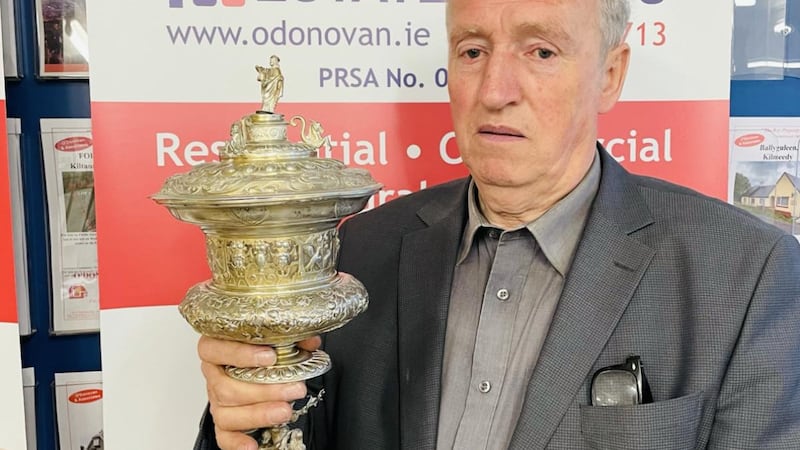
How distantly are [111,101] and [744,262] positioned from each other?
58.9 inches

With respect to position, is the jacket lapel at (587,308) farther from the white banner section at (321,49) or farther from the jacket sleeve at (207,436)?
the white banner section at (321,49)

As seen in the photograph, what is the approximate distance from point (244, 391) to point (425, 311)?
1.47 ft

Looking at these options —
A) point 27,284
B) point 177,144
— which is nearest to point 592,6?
point 177,144

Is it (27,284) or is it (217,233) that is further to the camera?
(27,284)

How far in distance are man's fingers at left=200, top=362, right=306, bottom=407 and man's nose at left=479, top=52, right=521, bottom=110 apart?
2.03 ft

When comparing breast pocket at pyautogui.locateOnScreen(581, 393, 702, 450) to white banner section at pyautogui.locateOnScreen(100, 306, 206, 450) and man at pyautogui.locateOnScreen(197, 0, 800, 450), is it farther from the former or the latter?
white banner section at pyautogui.locateOnScreen(100, 306, 206, 450)

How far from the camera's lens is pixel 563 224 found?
1.40 meters

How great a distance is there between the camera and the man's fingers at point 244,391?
1056mm

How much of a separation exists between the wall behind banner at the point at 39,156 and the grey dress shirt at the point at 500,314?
3.28 ft

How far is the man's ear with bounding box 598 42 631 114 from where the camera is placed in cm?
144

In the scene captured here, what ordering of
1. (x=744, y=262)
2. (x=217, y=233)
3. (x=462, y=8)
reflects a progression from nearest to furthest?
(x=217, y=233) < (x=744, y=262) < (x=462, y=8)

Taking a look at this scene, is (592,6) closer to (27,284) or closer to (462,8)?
(462,8)

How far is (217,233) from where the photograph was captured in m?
1.02

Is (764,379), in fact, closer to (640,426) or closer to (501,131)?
(640,426)
